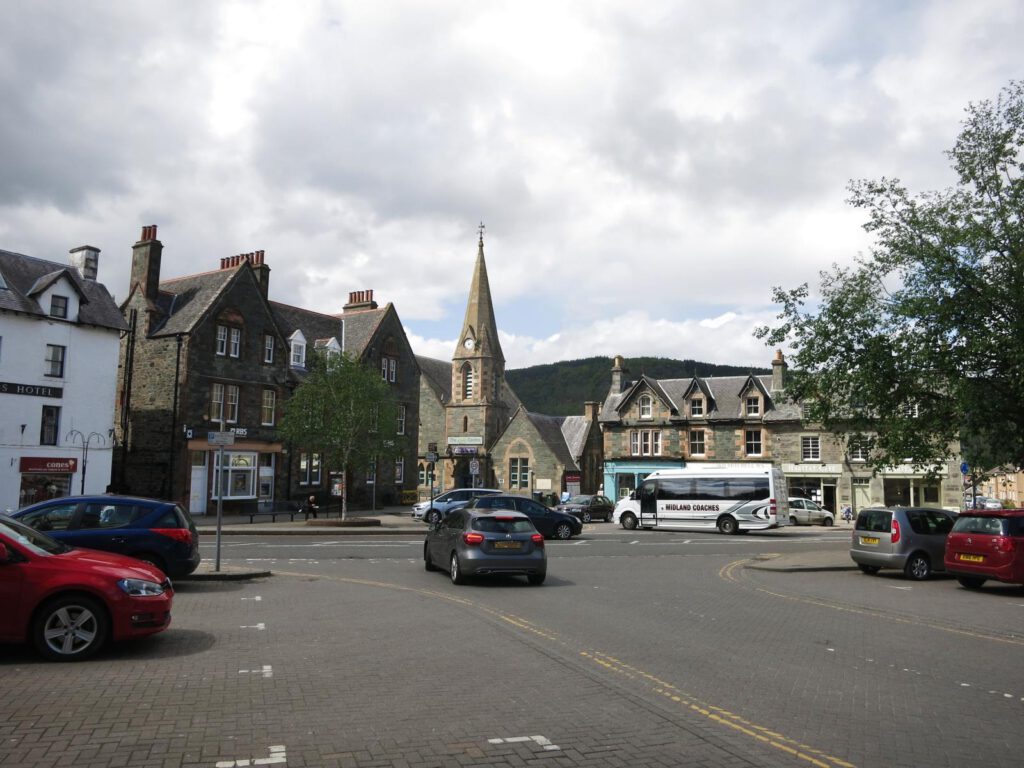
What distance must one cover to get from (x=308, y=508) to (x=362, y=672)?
3021 cm

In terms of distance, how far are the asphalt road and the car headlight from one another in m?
0.65

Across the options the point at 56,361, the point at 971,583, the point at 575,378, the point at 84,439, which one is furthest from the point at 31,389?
the point at 575,378

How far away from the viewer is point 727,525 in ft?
119

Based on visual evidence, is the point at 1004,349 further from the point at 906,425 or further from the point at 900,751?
the point at 900,751

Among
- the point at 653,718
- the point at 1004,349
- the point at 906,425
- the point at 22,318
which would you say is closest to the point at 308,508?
the point at 22,318

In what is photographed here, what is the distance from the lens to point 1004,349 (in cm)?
1869

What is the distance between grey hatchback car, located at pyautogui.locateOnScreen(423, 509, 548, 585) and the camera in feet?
49.7

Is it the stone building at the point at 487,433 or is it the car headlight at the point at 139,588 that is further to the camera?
the stone building at the point at 487,433

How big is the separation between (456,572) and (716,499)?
77.3ft

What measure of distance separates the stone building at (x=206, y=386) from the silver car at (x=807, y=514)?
26743mm

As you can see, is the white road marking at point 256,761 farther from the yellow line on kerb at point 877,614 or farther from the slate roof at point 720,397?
the slate roof at point 720,397

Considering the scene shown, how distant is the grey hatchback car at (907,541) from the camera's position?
17.8 m

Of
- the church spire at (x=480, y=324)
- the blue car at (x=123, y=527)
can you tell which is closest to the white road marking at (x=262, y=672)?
the blue car at (x=123, y=527)

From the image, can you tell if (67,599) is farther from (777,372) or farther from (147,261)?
(777,372)
